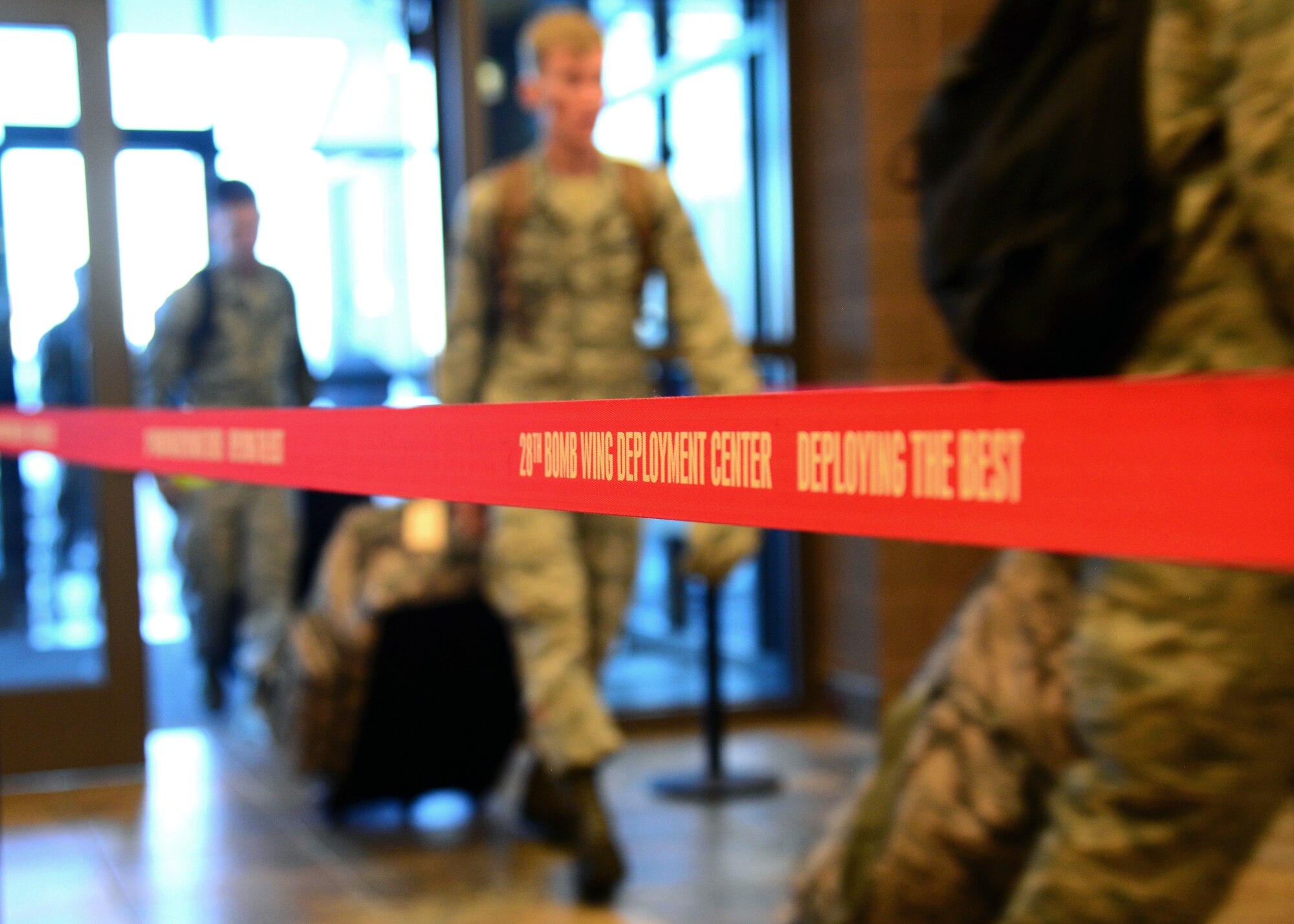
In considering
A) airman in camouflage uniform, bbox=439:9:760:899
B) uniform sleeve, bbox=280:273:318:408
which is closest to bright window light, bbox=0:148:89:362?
uniform sleeve, bbox=280:273:318:408

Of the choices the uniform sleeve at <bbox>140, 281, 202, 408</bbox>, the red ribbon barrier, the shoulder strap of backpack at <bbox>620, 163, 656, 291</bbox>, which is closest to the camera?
the red ribbon barrier

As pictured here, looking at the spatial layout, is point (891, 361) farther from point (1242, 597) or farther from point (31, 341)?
point (1242, 597)

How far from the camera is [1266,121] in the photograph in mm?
1412

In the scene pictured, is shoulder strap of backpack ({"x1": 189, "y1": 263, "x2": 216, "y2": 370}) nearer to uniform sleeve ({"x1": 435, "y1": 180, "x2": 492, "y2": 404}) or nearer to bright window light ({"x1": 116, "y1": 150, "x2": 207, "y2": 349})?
bright window light ({"x1": 116, "y1": 150, "x2": 207, "y2": 349})

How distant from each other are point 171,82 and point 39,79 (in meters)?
2.10

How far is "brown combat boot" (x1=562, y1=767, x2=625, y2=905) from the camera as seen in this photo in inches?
118

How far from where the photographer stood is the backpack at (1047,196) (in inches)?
63.1

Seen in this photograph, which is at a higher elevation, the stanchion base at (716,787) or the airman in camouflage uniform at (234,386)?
the airman in camouflage uniform at (234,386)

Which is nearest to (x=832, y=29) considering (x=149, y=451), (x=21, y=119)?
(x=21, y=119)

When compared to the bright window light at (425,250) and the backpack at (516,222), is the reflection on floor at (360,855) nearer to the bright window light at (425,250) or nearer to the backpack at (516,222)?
the backpack at (516,222)

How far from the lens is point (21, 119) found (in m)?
4.27

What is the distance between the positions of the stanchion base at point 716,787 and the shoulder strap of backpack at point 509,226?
135 cm

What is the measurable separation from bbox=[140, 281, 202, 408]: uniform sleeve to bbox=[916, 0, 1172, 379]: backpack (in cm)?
378

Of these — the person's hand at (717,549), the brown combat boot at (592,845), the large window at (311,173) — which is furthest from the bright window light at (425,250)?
the brown combat boot at (592,845)
